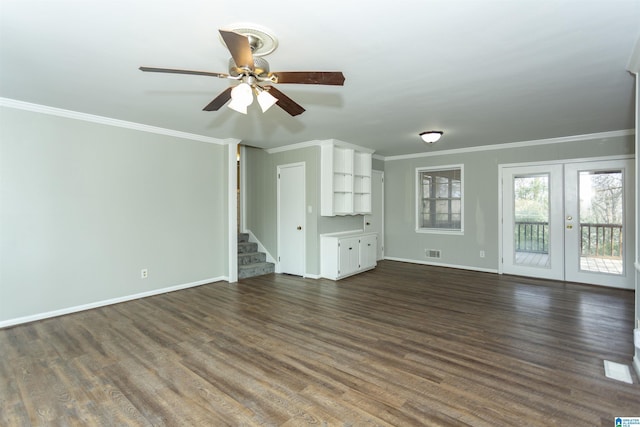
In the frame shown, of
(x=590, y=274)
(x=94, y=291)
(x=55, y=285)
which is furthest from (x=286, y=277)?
(x=590, y=274)

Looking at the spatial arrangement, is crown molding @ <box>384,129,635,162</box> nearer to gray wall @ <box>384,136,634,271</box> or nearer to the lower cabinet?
gray wall @ <box>384,136,634,271</box>

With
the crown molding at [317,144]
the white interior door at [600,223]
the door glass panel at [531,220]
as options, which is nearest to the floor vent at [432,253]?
the door glass panel at [531,220]

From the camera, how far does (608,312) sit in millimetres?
3846

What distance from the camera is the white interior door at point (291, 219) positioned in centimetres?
583

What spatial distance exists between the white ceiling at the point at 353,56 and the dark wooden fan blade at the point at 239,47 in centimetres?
28

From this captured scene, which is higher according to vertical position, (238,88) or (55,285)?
(238,88)

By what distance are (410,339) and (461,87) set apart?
2.54 metres

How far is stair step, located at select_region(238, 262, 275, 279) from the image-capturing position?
574 centimetres

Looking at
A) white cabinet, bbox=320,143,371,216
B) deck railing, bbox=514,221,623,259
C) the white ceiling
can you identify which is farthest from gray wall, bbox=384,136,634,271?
white cabinet, bbox=320,143,371,216

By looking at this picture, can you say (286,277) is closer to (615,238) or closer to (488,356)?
(488,356)

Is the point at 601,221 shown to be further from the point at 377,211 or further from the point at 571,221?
the point at 377,211

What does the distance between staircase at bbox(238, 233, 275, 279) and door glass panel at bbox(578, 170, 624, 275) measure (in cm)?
550

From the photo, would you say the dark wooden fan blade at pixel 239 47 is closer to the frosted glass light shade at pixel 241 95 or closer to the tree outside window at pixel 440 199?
the frosted glass light shade at pixel 241 95

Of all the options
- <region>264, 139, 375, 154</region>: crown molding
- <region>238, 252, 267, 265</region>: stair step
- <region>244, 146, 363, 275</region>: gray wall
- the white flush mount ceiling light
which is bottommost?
<region>238, 252, 267, 265</region>: stair step
